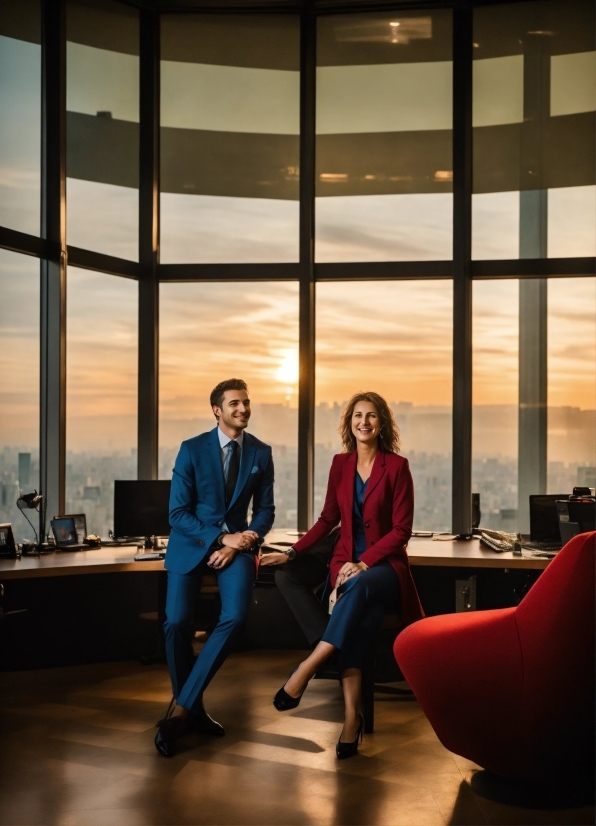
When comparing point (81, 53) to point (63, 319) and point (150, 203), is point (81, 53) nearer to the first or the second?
point (150, 203)

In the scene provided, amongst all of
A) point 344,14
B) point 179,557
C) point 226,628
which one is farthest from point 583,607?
point 344,14

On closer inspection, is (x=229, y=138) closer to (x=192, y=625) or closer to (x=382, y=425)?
(x=382, y=425)

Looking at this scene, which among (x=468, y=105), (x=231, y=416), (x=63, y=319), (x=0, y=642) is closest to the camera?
(x=231, y=416)

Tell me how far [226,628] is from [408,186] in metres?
3.46

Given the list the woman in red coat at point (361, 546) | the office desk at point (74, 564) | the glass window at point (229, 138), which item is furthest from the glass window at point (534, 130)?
the office desk at point (74, 564)

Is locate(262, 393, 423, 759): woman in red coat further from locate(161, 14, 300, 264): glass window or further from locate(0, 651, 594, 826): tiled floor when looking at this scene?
locate(161, 14, 300, 264): glass window

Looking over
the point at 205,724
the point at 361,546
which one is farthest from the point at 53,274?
the point at 205,724

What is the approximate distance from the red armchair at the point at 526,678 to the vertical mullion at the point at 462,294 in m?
2.56

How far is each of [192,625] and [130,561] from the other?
2.89 feet

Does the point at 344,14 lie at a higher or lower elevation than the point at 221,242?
higher

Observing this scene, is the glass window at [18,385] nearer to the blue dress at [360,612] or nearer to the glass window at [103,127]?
the glass window at [103,127]

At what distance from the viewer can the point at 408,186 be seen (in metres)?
5.93

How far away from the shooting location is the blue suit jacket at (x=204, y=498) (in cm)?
406

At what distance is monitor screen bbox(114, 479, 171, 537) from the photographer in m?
5.17
